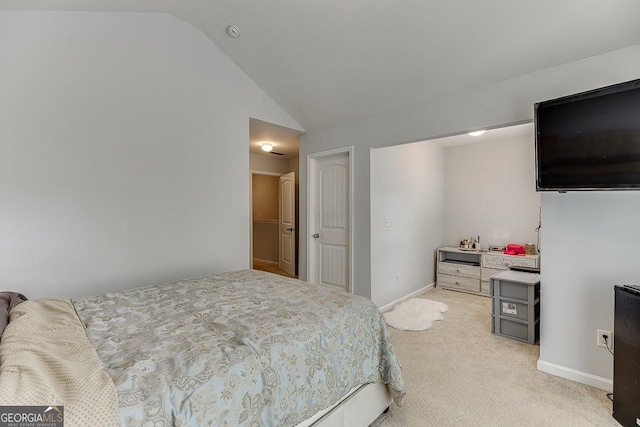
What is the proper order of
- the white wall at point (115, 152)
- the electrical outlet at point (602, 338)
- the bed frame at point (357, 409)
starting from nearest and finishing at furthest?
the bed frame at point (357, 409)
the electrical outlet at point (602, 338)
the white wall at point (115, 152)

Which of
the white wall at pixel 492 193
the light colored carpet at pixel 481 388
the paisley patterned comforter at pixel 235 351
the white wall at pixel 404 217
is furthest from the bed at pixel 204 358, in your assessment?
the white wall at pixel 492 193

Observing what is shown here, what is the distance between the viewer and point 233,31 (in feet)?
9.60

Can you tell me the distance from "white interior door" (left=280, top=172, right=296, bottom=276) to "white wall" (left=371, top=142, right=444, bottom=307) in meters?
2.16

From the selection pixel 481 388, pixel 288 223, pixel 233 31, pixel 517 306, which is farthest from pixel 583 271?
pixel 288 223

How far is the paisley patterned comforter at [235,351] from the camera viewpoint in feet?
3.22

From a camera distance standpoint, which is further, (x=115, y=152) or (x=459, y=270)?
(x=459, y=270)

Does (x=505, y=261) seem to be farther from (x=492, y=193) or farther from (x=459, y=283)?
(x=492, y=193)

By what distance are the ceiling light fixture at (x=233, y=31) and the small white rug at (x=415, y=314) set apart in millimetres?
3519

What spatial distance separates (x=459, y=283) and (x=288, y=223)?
327cm

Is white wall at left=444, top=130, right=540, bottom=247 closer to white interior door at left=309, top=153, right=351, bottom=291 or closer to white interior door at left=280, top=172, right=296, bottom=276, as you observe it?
white interior door at left=309, top=153, right=351, bottom=291

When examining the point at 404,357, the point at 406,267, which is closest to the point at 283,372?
the point at 404,357

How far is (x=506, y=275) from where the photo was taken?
3.12 m

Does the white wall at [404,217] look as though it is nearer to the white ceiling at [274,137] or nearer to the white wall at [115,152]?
the white ceiling at [274,137]

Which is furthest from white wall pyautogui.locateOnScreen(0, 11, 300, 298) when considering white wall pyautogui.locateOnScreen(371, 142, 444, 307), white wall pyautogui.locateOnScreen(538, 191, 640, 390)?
white wall pyautogui.locateOnScreen(538, 191, 640, 390)
